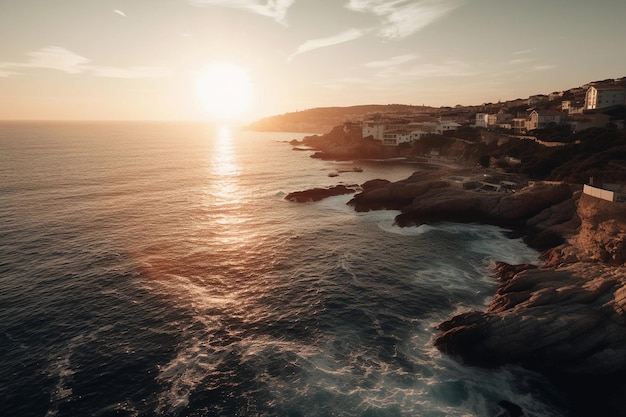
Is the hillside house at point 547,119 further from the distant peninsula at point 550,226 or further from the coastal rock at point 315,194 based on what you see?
the coastal rock at point 315,194

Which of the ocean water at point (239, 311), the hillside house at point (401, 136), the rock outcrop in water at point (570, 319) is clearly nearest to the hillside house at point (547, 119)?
the hillside house at point (401, 136)

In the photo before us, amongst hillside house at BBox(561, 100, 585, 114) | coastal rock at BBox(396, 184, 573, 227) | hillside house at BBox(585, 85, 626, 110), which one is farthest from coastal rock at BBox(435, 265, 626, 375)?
hillside house at BBox(561, 100, 585, 114)

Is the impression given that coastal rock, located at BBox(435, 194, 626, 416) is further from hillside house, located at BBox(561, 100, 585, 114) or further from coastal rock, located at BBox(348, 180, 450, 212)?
hillside house, located at BBox(561, 100, 585, 114)

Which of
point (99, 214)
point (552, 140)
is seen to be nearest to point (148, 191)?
point (99, 214)

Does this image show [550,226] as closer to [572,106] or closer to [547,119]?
[547,119]

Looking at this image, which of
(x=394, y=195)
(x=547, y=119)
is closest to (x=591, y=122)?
(x=547, y=119)

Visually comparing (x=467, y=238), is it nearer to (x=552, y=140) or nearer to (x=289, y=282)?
(x=289, y=282)
